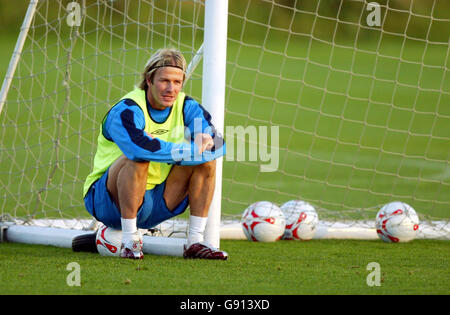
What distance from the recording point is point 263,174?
9281mm

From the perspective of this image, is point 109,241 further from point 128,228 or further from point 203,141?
point 203,141

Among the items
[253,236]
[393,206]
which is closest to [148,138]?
[253,236]

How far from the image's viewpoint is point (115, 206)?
4387 mm

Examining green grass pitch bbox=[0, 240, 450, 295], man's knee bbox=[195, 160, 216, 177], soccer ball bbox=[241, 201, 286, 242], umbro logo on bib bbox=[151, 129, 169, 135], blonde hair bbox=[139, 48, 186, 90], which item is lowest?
green grass pitch bbox=[0, 240, 450, 295]

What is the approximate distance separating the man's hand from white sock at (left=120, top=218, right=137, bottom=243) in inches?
Result: 22.3

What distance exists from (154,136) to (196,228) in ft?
1.94

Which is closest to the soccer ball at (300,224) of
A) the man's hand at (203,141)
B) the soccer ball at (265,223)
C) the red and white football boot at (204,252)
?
the soccer ball at (265,223)

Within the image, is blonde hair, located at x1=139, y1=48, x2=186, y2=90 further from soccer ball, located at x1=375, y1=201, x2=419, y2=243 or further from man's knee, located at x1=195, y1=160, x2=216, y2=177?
soccer ball, located at x1=375, y1=201, x2=419, y2=243

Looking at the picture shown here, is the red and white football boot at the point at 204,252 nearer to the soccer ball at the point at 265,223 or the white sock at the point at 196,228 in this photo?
the white sock at the point at 196,228

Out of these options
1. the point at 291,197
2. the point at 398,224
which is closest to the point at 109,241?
the point at 398,224

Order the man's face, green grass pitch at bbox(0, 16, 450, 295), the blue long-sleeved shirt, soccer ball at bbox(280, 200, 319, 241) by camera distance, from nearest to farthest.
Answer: green grass pitch at bbox(0, 16, 450, 295) < the blue long-sleeved shirt < the man's face < soccer ball at bbox(280, 200, 319, 241)

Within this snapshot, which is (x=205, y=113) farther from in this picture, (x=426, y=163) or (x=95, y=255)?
(x=426, y=163)

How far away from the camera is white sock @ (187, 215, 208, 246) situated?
Answer: 442 centimetres

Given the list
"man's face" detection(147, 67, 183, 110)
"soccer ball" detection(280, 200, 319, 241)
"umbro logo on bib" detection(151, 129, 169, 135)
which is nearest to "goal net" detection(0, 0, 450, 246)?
"soccer ball" detection(280, 200, 319, 241)
